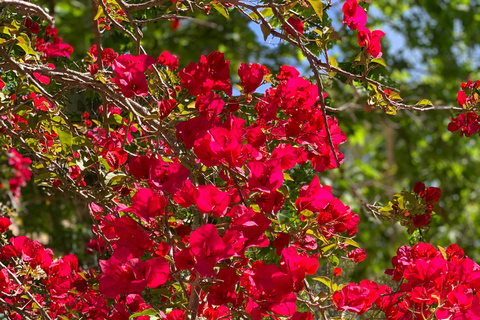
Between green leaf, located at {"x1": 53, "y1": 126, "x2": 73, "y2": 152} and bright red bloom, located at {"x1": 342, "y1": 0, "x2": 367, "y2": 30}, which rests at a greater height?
bright red bloom, located at {"x1": 342, "y1": 0, "x2": 367, "y2": 30}

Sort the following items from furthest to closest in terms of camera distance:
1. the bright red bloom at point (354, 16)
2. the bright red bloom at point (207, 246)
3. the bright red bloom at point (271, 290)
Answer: the bright red bloom at point (354, 16) → the bright red bloom at point (271, 290) → the bright red bloom at point (207, 246)

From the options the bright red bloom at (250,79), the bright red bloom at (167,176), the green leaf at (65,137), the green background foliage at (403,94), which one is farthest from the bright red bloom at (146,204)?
the green background foliage at (403,94)

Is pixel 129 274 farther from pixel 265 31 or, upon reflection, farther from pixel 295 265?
pixel 265 31

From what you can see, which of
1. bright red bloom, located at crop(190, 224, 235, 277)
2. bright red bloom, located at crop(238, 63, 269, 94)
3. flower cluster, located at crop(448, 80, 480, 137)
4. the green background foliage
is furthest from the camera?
the green background foliage

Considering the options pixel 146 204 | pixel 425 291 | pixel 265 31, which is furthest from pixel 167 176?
pixel 425 291

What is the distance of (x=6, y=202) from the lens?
118 inches

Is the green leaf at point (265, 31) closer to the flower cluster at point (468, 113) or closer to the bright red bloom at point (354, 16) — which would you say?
the bright red bloom at point (354, 16)

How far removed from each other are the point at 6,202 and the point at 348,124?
2.09m

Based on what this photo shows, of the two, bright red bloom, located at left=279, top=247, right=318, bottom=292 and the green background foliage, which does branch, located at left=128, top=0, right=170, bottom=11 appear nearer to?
bright red bloom, located at left=279, top=247, right=318, bottom=292

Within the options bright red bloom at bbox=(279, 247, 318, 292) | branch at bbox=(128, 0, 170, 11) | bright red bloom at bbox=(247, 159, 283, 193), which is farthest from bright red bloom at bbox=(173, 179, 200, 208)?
branch at bbox=(128, 0, 170, 11)

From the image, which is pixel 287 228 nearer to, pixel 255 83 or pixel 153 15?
pixel 255 83

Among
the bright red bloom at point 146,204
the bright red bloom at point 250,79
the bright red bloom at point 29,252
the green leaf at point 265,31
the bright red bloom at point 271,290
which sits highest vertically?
the green leaf at point 265,31

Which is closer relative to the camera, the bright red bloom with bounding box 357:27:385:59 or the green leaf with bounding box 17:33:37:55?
the bright red bloom with bounding box 357:27:385:59

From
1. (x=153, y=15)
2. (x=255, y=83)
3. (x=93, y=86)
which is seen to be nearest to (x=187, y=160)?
(x=255, y=83)
